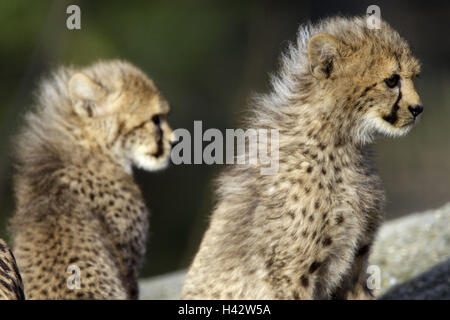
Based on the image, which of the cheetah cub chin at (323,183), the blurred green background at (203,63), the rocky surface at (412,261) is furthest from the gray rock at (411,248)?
the blurred green background at (203,63)

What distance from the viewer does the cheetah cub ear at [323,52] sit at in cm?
392

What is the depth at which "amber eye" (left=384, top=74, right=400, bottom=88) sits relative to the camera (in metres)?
3.88

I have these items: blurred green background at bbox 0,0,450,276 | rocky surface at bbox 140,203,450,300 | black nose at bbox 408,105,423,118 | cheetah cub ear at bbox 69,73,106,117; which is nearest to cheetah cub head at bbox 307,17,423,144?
black nose at bbox 408,105,423,118

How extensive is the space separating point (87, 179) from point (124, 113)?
19.4 inches

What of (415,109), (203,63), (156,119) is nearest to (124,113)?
(156,119)

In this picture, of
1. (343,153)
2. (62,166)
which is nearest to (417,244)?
(343,153)

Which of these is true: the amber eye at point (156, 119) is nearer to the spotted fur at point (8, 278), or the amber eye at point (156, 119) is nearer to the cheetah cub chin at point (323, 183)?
the cheetah cub chin at point (323, 183)

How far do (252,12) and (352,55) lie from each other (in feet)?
27.6

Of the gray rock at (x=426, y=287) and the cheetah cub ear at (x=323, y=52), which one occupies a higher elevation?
the cheetah cub ear at (x=323, y=52)

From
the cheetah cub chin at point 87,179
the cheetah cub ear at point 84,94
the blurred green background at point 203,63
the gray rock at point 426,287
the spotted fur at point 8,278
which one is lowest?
the gray rock at point 426,287

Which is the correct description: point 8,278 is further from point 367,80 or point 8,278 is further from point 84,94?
point 84,94

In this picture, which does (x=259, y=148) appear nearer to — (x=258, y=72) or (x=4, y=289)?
(x=4, y=289)

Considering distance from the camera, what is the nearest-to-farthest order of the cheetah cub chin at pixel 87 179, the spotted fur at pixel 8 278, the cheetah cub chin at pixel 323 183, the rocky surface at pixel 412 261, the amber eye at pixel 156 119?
the spotted fur at pixel 8 278 → the cheetah cub chin at pixel 323 183 → the cheetah cub chin at pixel 87 179 → the rocky surface at pixel 412 261 → the amber eye at pixel 156 119

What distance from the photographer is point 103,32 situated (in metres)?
11.5
